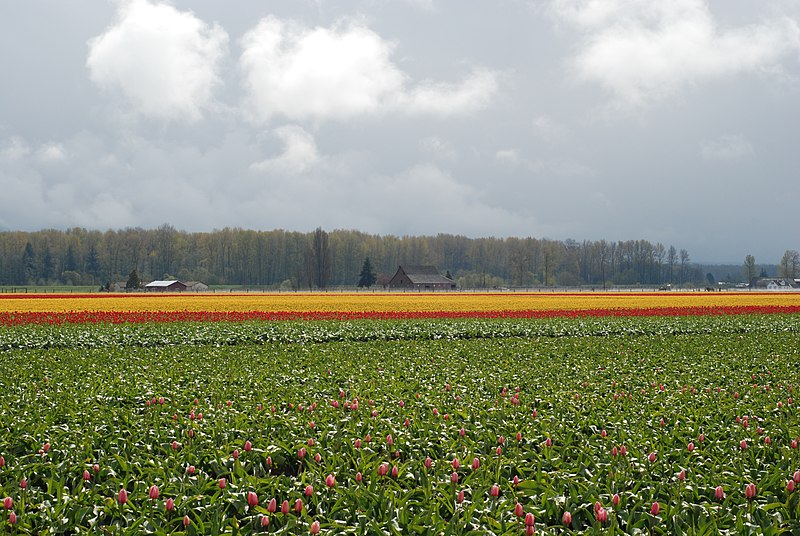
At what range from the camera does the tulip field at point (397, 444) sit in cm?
552

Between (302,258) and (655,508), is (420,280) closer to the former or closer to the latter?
(302,258)

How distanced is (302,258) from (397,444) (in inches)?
5758

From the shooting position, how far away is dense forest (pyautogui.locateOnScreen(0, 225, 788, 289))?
141875 millimetres

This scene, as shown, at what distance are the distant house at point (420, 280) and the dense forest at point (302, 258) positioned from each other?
11.4 meters

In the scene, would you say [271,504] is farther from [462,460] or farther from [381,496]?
[462,460]

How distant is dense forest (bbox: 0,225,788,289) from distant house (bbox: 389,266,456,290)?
37.4 ft

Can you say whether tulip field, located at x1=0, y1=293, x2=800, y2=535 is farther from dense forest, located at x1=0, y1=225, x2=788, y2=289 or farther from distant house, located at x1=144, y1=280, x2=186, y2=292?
dense forest, located at x1=0, y1=225, x2=788, y2=289

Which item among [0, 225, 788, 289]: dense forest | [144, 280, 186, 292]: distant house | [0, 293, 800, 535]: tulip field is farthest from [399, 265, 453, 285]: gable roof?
[0, 293, 800, 535]: tulip field

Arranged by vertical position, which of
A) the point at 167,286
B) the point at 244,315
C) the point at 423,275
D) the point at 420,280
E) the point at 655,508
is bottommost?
the point at 655,508

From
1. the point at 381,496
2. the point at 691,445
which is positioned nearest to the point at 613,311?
the point at 691,445

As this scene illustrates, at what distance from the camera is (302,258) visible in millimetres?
151875

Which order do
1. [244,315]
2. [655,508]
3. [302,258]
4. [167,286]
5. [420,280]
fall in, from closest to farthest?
[655,508]
[244,315]
[167,286]
[420,280]
[302,258]

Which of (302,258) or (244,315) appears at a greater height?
(302,258)

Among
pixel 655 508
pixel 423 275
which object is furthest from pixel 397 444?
pixel 423 275
